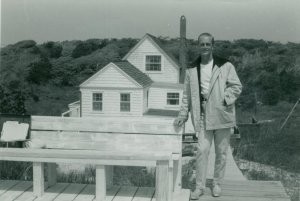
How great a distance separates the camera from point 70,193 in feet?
16.3

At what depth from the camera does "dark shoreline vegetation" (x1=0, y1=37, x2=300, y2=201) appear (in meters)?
20.8

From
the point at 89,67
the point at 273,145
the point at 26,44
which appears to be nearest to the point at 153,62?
the point at 273,145

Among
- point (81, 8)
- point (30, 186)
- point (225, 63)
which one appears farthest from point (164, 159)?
point (81, 8)

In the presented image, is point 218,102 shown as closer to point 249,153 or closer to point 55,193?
point 55,193

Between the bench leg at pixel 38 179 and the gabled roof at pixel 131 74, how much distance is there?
71.3 ft

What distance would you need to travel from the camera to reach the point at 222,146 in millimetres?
4762

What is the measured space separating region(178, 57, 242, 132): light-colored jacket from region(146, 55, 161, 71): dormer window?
2509 cm

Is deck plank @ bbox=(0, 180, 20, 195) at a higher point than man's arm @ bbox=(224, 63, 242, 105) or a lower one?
lower

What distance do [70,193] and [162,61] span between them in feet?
81.9

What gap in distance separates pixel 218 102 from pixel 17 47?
64830mm

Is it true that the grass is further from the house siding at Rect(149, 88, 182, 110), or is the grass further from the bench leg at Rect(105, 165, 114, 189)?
the bench leg at Rect(105, 165, 114, 189)

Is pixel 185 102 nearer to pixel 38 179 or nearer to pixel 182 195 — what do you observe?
pixel 182 195

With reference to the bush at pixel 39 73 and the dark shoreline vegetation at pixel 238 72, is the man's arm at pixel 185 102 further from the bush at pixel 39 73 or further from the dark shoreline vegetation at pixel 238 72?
the bush at pixel 39 73

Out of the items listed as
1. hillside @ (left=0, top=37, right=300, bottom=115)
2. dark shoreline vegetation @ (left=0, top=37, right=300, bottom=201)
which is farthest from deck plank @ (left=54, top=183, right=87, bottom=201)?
hillside @ (left=0, top=37, right=300, bottom=115)
